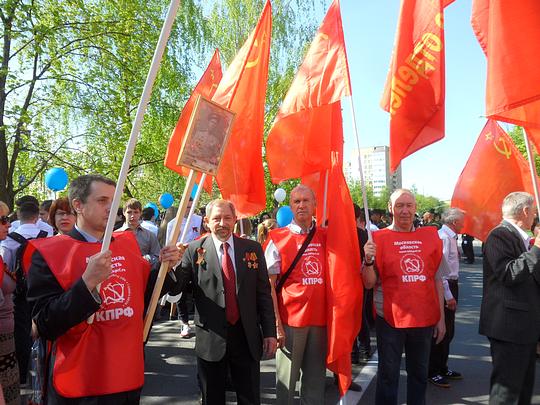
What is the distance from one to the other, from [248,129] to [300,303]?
1682 mm

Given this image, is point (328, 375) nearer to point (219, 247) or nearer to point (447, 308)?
point (447, 308)

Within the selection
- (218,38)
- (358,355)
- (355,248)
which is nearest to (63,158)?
(218,38)

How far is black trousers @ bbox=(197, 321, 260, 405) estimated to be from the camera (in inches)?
128

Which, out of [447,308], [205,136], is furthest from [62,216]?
[447,308]

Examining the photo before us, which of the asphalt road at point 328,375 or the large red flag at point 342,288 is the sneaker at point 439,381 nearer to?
the asphalt road at point 328,375

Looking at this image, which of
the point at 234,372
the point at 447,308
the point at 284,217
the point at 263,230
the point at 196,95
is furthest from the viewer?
the point at 284,217

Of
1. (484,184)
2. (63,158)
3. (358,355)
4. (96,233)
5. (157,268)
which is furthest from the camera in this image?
(63,158)

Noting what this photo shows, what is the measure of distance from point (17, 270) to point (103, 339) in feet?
7.73

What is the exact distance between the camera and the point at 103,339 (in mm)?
2328

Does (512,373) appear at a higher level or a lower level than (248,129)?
lower

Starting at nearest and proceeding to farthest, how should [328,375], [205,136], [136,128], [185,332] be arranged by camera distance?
[136,128] → [205,136] → [328,375] → [185,332]

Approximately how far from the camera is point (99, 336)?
2.33m

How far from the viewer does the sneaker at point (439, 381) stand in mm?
5053

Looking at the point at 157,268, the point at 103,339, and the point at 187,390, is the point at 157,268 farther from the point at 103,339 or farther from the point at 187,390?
the point at 187,390
